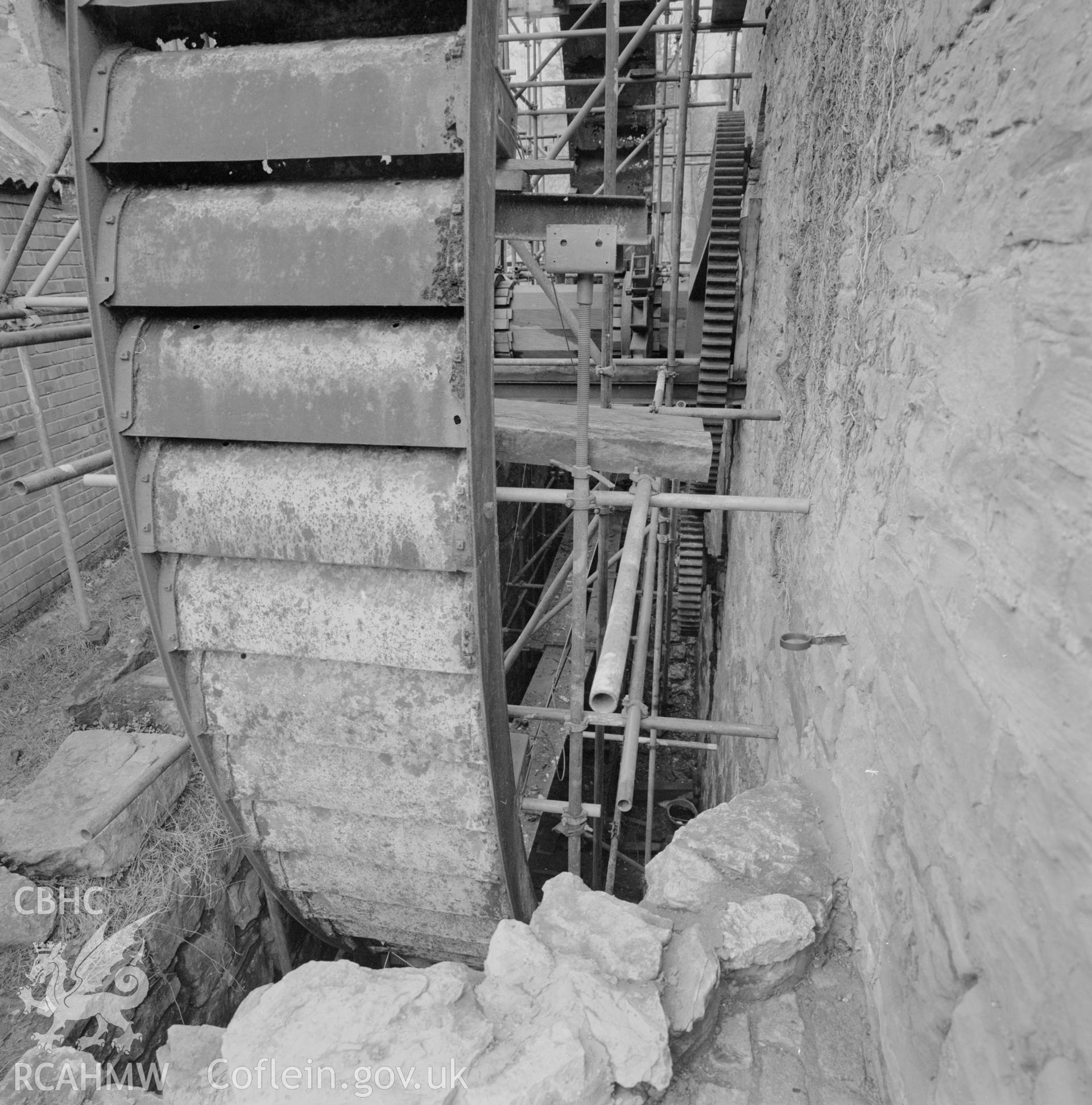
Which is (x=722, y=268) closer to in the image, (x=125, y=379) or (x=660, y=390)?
(x=660, y=390)

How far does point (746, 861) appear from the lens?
1.97 metres

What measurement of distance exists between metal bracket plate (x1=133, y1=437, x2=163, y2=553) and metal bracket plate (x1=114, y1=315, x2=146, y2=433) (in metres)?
0.12

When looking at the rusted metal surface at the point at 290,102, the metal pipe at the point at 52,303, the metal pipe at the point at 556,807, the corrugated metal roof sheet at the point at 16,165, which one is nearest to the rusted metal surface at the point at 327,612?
the metal pipe at the point at 556,807

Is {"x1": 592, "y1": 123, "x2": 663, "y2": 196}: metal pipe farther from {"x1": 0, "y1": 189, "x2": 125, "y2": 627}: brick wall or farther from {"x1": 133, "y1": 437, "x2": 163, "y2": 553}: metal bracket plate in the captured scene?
{"x1": 133, "y1": 437, "x2": 163, "y2": 553}: metal bracket plate

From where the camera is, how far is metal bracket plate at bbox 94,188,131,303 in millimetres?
2479

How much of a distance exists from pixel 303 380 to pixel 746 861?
6.24 feet

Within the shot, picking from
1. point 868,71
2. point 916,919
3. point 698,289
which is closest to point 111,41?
point 868,71

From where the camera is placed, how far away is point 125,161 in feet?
8.03

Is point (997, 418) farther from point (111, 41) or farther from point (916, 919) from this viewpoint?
point (111, 41)

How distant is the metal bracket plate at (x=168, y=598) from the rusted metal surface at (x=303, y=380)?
461 mm

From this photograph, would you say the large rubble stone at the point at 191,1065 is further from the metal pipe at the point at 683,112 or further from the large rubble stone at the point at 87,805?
the metal pipe at the point at 683,112

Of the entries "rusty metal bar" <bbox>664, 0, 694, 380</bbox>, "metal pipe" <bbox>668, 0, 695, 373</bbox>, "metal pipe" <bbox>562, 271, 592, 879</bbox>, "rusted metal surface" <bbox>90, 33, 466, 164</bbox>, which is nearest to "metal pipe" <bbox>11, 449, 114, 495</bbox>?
"rusted metal surface" <bbox>90, 33, 466, 164</bbox>

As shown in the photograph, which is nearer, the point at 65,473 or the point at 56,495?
the point at 65,473

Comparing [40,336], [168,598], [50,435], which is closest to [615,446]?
[168,598]
